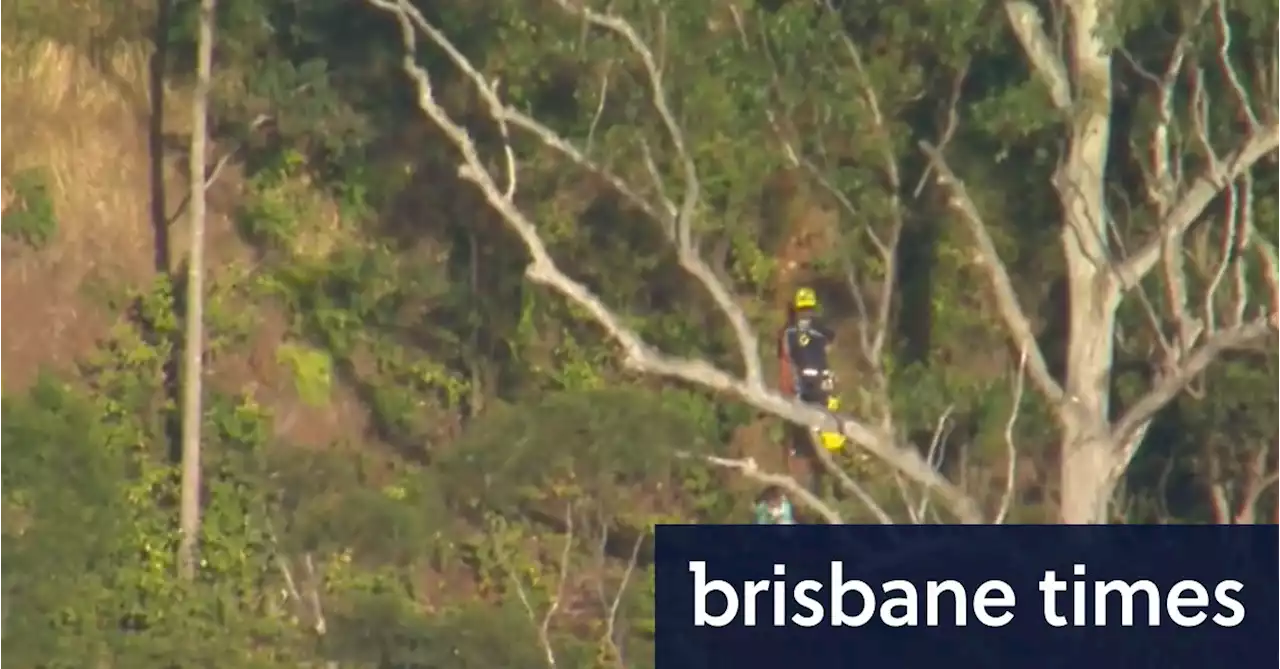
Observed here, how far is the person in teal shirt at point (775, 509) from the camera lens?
9.62 meters

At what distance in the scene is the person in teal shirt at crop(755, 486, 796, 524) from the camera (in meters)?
9.62

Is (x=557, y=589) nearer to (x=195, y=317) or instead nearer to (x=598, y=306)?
(x=598, y=306)

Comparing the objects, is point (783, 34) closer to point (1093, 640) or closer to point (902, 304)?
point (902, 304)

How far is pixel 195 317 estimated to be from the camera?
9930mm

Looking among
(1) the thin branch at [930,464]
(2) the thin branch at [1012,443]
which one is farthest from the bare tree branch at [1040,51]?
(1) the thin branch at [930,464]

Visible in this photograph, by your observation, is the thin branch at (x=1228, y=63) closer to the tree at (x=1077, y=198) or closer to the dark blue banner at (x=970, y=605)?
the tree at (x=1077, y=198)

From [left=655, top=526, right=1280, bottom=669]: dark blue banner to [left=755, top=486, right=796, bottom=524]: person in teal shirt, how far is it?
42 centimetres

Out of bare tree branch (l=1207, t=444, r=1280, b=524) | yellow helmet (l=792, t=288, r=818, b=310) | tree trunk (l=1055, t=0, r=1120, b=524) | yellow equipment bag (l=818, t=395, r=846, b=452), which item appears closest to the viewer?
tree trunk (l=1055, t=0, r=1120, b=524)

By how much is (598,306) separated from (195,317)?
2.31 metres

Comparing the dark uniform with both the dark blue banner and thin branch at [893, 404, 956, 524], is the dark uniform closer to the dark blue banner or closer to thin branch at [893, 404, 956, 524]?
thin branch at [893, 404, 956, 524]

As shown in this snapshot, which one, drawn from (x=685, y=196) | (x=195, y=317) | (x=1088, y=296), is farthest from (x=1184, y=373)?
(x=195, y=317)

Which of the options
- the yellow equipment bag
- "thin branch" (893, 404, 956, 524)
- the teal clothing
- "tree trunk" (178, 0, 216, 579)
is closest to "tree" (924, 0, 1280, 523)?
"thin branch" (893, 404, 956, 524)

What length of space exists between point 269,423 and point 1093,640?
4.16 meters

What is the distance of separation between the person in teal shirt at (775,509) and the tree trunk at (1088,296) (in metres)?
1.31
